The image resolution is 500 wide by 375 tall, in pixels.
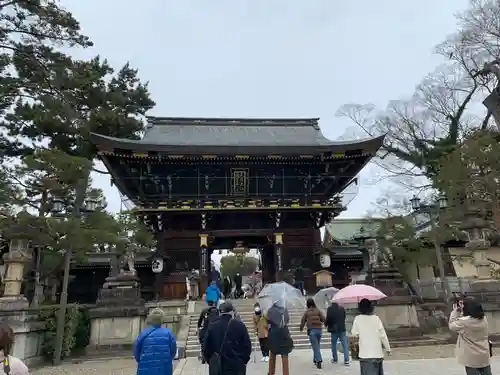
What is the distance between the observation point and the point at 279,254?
22234 millimetres

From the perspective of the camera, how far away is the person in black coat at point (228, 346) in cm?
506

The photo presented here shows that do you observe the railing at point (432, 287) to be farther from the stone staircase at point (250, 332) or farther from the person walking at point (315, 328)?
the person walking at point (315, 328)

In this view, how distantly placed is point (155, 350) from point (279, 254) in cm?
1750

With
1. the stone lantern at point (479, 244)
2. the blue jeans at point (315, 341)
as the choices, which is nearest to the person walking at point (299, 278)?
the stone lantern at point (479, 244)

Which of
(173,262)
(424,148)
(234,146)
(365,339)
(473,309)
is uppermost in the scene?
(424,148)

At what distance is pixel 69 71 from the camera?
21.1 m

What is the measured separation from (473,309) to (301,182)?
18.2 m

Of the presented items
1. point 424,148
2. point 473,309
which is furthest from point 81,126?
point 473,309

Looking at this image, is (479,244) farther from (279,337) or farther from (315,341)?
(279,337)

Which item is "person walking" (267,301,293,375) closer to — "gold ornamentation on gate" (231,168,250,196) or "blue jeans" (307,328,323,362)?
"blue jeans" (307,328,323,362)


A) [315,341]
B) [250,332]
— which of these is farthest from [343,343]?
[250,332]

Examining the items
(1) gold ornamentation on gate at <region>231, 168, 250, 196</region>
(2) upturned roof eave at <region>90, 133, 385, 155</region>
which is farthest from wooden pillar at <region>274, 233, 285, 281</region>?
(2) upturned roof eave at <region>90, 133, 385, 155</region>

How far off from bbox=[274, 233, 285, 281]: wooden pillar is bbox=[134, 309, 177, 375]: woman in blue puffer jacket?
55.9ft

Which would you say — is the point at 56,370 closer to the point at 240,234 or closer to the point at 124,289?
the point at 124,289
